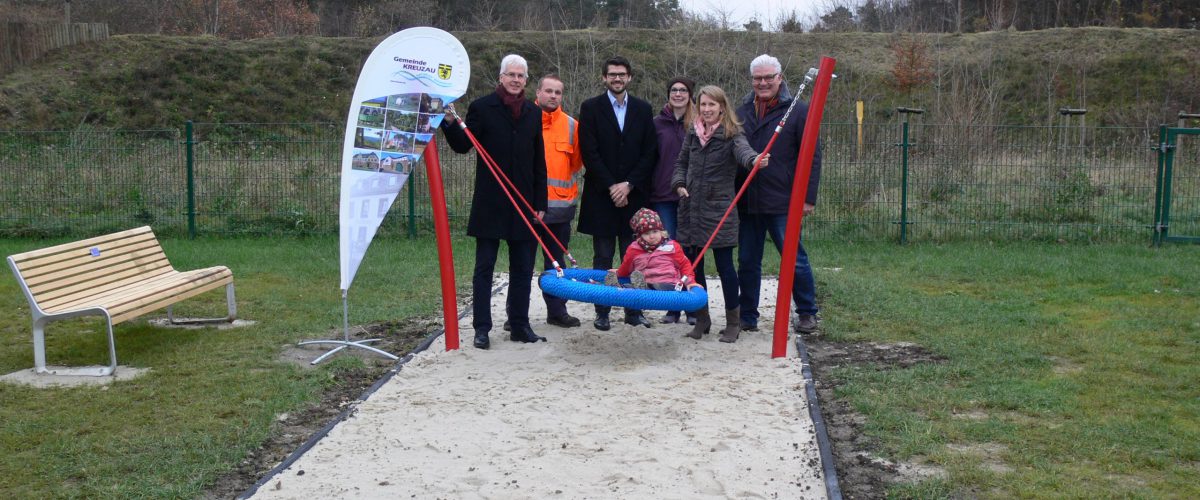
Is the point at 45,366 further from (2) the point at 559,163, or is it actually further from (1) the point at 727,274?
(1) the point at 727,274

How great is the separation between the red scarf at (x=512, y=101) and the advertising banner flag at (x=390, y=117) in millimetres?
258

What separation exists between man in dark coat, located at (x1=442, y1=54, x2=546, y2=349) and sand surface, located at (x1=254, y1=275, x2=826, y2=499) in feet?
2.12

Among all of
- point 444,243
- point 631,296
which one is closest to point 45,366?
point 444,243

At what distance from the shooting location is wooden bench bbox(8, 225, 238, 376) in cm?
623

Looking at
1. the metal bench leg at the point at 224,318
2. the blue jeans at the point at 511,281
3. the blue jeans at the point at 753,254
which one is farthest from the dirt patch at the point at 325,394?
the blue jeans at the point at 753,254

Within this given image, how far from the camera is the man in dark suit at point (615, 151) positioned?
7.01 m

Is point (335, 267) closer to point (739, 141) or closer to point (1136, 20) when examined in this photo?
point (739, 141)

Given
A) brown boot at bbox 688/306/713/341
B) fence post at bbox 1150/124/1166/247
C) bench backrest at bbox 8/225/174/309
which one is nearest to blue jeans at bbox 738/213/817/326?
brown boot at bbox 688/306/713/341

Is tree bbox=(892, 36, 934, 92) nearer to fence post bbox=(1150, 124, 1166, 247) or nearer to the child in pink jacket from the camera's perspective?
fence post bbox=(1150, 124, 1166, 247)

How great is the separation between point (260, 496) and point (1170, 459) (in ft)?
A: 13.0

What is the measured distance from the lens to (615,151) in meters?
7.07

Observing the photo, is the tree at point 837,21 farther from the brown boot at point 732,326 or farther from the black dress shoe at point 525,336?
the black dress shoe at point 525,336

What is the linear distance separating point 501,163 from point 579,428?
2.25 metres

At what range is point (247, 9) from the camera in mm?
36375
